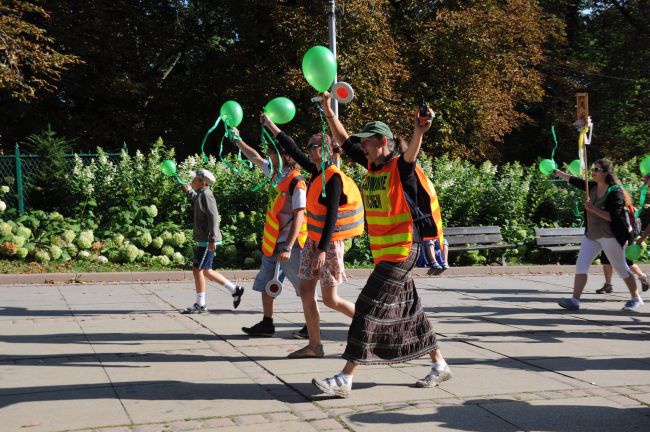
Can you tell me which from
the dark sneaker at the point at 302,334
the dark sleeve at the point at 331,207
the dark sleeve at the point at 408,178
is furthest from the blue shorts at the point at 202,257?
the dark sleeve at the point at 408,178

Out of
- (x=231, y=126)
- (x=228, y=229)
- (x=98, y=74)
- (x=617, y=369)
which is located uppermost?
(x=98, y=74)

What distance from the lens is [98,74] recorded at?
23.7m

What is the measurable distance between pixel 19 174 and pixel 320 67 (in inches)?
409

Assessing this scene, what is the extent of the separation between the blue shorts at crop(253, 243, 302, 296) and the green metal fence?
8175 mm

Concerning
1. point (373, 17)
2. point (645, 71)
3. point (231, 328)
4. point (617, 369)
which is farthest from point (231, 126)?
point (645, 71)

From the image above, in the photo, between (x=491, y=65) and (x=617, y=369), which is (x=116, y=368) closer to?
(x=617, y=369)

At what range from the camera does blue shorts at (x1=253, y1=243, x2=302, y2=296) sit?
6801mm

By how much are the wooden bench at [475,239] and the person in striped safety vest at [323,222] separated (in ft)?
25.4

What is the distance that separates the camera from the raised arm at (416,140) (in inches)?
182

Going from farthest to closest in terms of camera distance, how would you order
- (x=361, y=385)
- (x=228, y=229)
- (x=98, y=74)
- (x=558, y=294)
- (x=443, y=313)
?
1. (x=98, y=74)
2. (x=228, y=229)
3. (x=558, y=294)
4. (x=443, y=313)
5. (x=361, y=385)

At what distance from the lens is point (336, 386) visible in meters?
4.90

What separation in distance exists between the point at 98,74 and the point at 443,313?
18406 millimetres

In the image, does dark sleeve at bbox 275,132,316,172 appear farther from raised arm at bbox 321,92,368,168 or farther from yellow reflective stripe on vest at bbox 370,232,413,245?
yellow reflective stripe on vest at bbox 370,232,413,245

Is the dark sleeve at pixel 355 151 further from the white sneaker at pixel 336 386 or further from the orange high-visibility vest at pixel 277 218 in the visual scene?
the white sneaker at pixel 336 386
